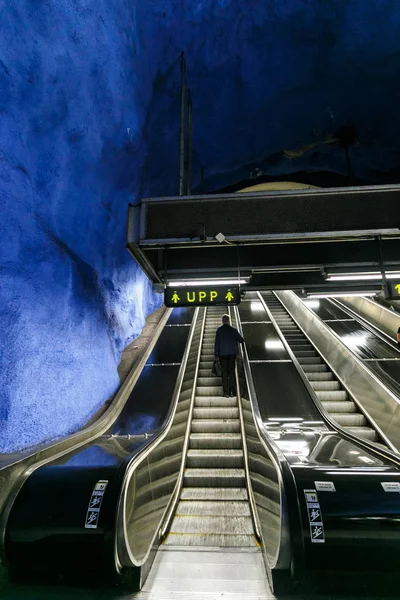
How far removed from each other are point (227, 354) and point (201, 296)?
2198 mm

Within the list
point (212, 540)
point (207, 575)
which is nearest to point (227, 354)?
point (212, 540)

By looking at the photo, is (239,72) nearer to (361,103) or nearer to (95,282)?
(361,103)

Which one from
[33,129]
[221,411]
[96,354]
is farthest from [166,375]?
[33,129]

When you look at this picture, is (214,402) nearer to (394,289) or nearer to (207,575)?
Answer: (394,289)

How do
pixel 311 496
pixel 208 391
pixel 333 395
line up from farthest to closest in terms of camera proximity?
pixel 208 391
pixel 333 395
pixel 311 496

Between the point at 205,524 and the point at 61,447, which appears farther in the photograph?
the point at 205,524

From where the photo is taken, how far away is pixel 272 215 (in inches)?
182

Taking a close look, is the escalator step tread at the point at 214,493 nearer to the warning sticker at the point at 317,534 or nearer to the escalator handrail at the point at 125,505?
the escalator handrail at the point at 125,505

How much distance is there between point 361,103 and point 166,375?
7034 millimetres

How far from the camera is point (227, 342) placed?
23.9ft

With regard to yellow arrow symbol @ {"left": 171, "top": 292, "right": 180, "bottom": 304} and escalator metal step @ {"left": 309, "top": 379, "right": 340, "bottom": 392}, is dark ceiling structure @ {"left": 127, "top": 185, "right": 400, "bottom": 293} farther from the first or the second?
escalator metal step @ {"left": 309, "top": 379, "right": 340, "bottom": 392}

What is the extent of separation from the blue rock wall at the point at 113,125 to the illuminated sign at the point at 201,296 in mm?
1558

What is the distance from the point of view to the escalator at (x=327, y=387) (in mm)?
5980

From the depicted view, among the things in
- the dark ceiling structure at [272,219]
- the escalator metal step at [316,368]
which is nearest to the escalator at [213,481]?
the escalator metal step at [316,368]
